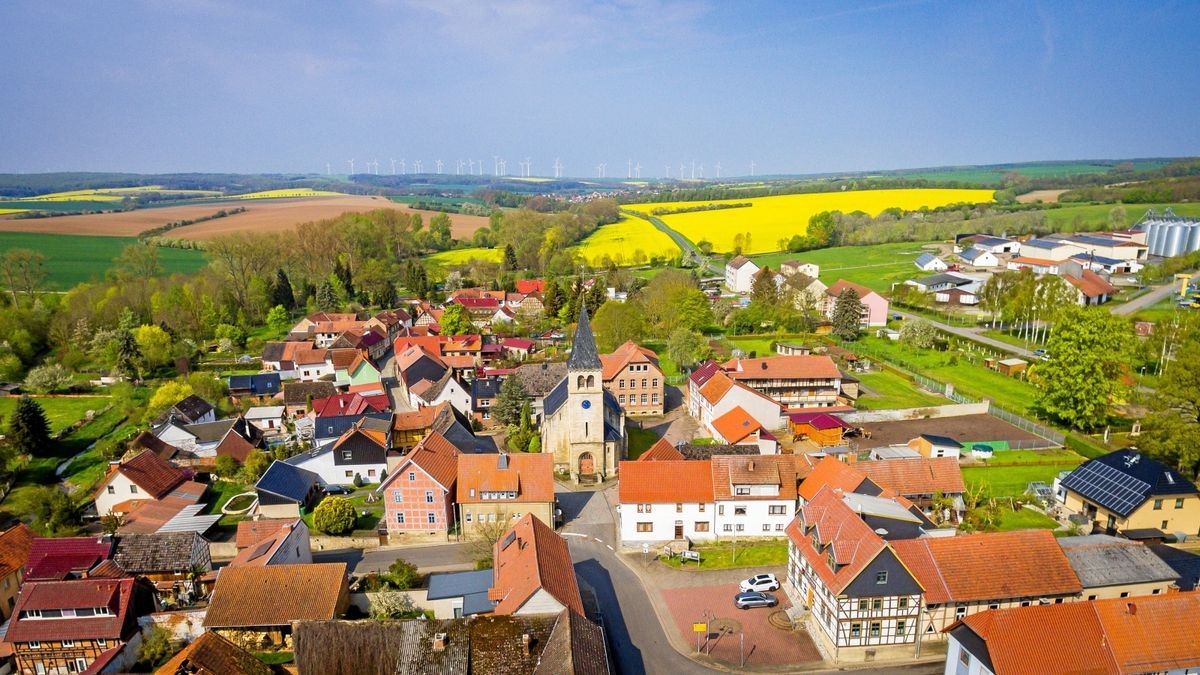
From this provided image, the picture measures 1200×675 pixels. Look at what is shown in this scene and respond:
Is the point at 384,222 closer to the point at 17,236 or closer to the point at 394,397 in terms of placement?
the point at 17,236

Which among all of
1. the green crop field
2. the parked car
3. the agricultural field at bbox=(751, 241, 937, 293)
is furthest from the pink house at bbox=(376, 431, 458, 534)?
the green crop field

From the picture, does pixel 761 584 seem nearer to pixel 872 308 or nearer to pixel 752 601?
pixel 752 601

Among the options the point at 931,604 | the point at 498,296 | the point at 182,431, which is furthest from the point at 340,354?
the point at 931,604

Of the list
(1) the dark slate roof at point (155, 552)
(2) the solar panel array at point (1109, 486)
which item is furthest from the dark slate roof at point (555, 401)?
(2) the solar panel array at point (1109, 486)

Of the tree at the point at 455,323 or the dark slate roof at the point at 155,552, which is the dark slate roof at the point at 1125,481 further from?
the tree at the point at 455,323

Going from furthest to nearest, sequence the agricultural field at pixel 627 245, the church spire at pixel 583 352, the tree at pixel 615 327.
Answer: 1. the agricultural field at pixel 627 245
2. the tree at pixel 615 327
3. the church spire at pixel 583 352

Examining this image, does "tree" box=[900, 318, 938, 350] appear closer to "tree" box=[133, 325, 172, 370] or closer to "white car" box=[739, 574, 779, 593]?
"white car" box=[739, 574, 779, 593]
